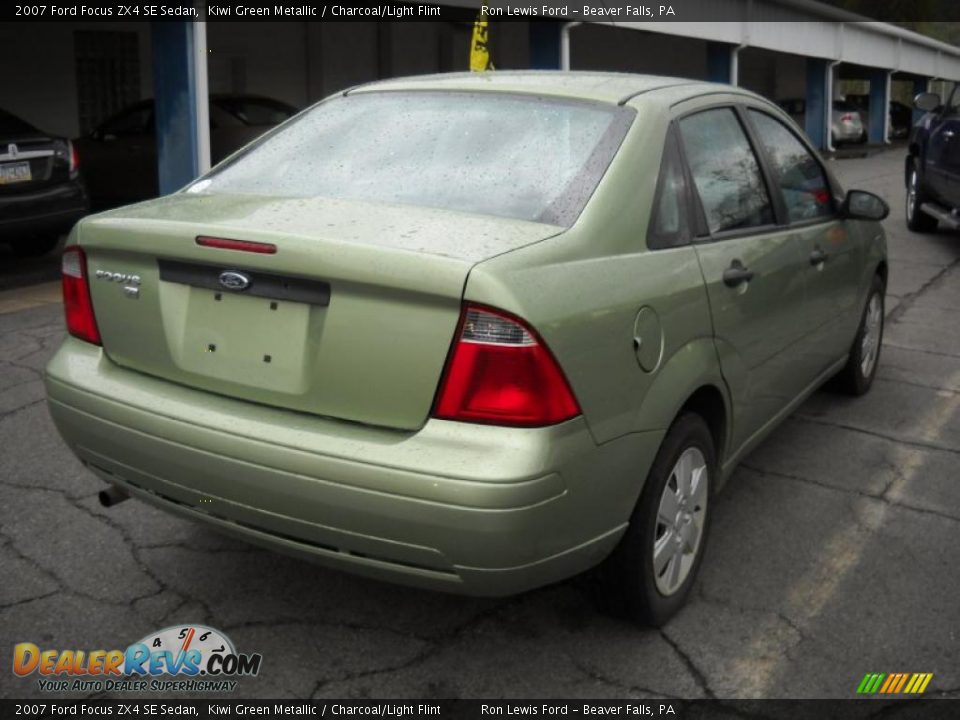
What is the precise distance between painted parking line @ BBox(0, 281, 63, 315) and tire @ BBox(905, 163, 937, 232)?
8.62m

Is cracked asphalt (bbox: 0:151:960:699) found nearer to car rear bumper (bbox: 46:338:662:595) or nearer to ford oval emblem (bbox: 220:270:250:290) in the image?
car rear bumper (bbox: 46:338:662:595)

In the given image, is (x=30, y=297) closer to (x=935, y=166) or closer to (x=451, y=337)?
(x=451, y=337)

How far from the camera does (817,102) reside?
86.3 feet

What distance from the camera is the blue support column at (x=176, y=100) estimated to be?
33.0 feet

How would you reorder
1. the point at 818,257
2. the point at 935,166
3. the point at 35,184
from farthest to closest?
the point at 935,166 < the point at 35,184 < the point at 818,257

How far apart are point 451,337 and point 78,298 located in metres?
1.32

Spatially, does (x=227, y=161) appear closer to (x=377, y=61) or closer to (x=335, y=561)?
(x=335, y=561)

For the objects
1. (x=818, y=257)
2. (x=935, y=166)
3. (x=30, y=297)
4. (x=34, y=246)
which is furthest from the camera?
(x=935, y=166)

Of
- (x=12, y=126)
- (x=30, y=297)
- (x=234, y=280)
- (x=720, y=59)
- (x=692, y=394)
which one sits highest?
(x=720, y=59)

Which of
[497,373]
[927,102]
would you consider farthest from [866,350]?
[927,102]

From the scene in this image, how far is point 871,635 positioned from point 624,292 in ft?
4.23

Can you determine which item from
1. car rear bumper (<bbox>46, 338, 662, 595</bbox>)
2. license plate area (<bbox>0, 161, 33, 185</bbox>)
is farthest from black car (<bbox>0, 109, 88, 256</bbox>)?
car rear bumper (<bbox>46, 338, 662, 595</bbox>)

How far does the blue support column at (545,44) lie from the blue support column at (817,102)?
12967 millimetres

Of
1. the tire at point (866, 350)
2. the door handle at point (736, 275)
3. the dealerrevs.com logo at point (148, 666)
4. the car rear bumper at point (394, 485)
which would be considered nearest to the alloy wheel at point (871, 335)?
the tire at point (866, 350)
